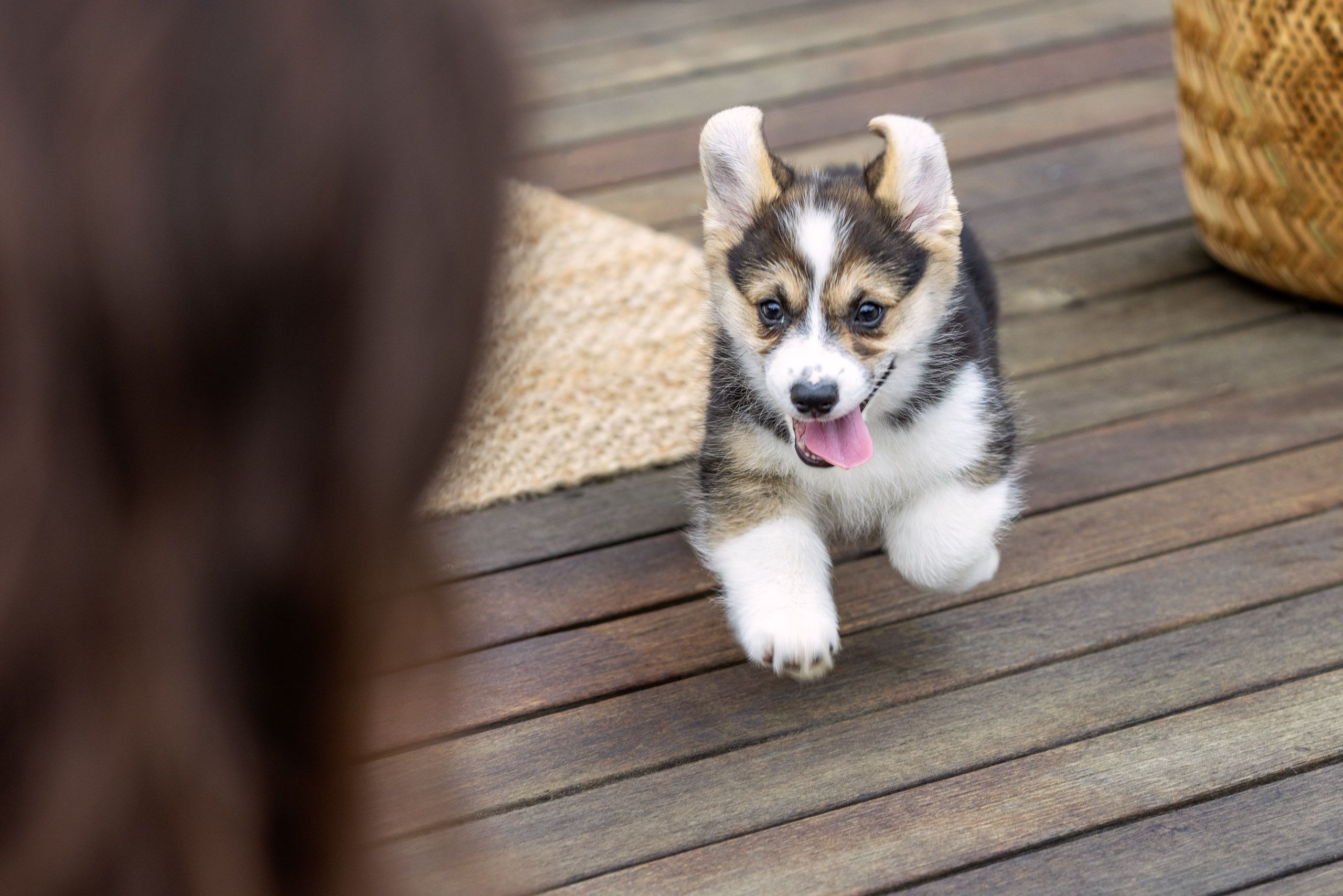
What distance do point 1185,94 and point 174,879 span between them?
3.43 metres

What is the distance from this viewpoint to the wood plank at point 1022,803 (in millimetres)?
2023

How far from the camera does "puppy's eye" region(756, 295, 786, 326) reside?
7.67 ft

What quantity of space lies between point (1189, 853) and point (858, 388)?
85cm

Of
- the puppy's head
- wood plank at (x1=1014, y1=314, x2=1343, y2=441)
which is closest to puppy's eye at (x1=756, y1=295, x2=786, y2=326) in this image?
the puppy's head

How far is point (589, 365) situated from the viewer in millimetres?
3598

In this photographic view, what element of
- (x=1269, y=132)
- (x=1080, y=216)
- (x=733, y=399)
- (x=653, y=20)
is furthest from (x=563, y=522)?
(x=653, y=20)

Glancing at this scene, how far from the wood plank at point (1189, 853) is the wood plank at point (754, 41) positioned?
12.5 ft

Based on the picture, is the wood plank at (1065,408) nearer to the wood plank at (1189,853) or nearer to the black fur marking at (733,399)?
the black fur marking at (733,399)

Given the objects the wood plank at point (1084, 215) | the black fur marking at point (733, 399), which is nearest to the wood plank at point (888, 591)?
the black fur marking at point (733, 399)

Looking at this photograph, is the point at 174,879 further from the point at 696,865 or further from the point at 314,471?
the point at 696,865

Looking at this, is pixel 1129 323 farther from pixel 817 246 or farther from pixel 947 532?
pixel 817 246

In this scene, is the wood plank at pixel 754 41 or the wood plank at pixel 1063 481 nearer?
the wood plank at pixel 1063 481

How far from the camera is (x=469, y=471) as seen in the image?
126 inches

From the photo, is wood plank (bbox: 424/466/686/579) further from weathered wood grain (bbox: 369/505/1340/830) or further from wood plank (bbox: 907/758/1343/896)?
wood plank (bbox: 907/758/1343/896)
